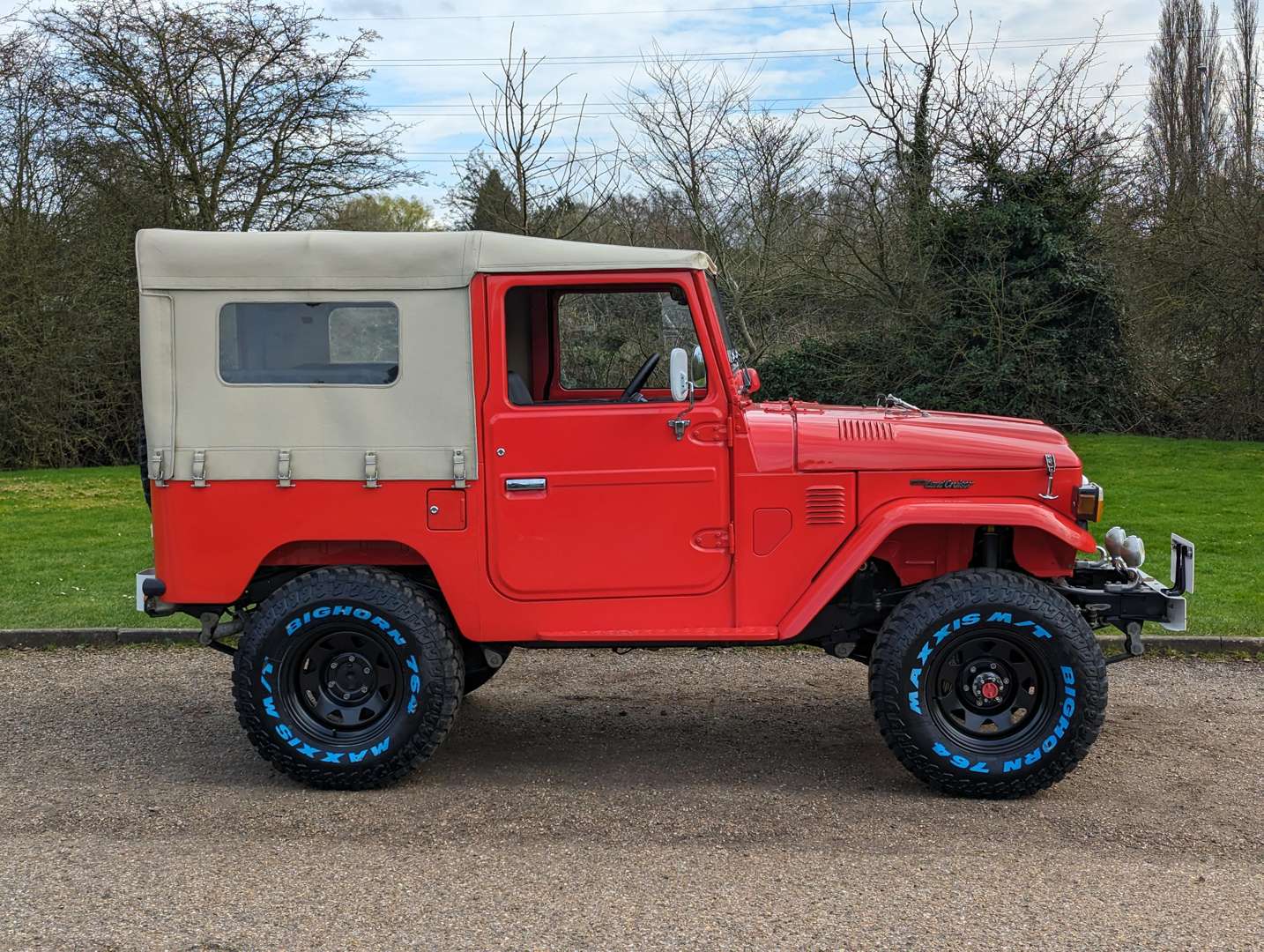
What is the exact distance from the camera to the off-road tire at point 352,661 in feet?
16.7

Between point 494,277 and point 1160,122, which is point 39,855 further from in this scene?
point 1160,122

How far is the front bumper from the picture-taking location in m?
5.18

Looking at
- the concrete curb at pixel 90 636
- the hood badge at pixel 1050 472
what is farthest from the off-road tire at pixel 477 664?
the concrete curb at pixel 90 636

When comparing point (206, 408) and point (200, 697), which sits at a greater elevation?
point (206, 408)

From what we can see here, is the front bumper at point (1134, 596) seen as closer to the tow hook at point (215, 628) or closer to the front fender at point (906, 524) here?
the front fender at point (906, 524)

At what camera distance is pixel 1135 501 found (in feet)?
43.0

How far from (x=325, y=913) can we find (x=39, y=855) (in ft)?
4.30

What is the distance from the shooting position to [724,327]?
17.7 ft

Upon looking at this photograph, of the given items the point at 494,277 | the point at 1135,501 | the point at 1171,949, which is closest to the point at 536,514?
the point at 494,277

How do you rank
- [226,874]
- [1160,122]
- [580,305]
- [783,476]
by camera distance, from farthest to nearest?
[1160,122]
[580,305]
[783,476]
[226,874]

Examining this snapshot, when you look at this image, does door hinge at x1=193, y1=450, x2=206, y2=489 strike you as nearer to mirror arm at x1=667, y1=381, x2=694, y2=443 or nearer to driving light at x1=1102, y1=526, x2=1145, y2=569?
mirror arm at x1=667, y1=381, x2=694, y2=443

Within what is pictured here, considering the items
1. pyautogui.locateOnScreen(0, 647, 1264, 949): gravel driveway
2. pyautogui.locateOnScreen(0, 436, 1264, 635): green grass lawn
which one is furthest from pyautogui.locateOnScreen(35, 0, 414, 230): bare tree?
pyautogui.locateOnScreen(0, 647, 1264, 949): gravel driveway

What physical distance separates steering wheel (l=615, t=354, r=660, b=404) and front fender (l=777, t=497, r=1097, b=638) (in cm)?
111

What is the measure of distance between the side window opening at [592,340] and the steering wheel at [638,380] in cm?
2
